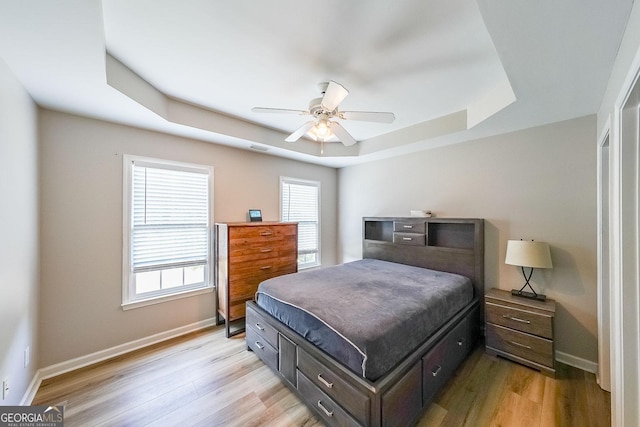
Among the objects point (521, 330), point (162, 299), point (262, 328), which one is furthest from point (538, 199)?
point (162, 299)

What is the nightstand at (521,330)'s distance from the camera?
2217 millimetres

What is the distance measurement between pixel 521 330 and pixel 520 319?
0.34 feet

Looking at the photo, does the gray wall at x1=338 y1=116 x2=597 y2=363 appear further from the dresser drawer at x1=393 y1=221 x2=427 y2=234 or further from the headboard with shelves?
the dresser drawer at x1=393 y1=221 x2=427 y2=234

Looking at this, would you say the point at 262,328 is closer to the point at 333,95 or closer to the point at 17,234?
the point at 17,234

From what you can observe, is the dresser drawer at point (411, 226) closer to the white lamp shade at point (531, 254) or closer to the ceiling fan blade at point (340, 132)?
the white lamp shade at point (531, 254)

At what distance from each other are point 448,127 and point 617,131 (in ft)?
5.51

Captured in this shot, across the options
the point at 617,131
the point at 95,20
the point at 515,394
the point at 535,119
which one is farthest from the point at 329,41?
the point at 515,394

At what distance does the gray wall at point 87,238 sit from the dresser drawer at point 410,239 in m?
3.08

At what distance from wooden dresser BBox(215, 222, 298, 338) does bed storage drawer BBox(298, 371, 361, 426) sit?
4.92ft

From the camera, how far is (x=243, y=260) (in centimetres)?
311

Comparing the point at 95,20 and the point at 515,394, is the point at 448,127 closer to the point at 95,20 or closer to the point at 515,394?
the point at 515,394

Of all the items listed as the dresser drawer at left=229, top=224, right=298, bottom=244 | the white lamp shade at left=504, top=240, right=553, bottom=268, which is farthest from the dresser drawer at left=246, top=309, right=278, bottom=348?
the white lamp shade at left=504, top=240, right=553, bottom=268

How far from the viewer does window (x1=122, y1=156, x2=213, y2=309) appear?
272 cm

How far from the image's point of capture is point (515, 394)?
200 cm
